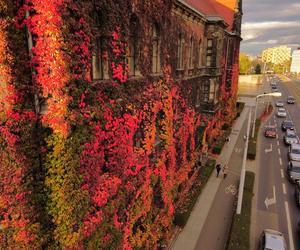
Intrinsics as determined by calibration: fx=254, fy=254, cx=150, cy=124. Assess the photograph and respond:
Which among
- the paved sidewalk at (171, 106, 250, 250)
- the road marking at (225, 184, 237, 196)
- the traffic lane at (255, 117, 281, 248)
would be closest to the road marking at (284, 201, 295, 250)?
the traffic lane at (255, 117, 281, 248)

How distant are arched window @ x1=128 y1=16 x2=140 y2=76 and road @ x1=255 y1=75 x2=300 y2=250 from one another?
14.1 meters

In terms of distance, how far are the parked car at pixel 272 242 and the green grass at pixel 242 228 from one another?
888 mm

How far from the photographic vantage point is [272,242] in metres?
15.1

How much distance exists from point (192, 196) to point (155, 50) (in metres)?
12.5

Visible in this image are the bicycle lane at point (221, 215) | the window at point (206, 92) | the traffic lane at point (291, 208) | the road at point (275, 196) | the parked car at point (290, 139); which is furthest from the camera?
the parked car at point (290, 139)

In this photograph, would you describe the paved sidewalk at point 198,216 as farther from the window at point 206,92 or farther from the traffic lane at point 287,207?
the window at point 206,92

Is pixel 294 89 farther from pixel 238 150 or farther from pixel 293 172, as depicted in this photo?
pixel 293 172

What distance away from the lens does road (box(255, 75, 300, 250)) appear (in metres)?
18.3

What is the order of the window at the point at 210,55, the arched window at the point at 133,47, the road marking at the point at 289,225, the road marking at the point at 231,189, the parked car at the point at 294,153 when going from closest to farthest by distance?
the arched window at the point at 133,47
the road marking at the point at 289,225
the road marking at the point at 231,189
the window at the point at 210,55
the parked car at the point at 294,153

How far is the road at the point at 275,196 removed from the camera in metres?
18.3

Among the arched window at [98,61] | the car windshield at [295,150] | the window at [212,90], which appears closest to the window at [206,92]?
the window at [212,90]

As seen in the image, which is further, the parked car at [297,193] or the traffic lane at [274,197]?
the parked car at [297,193]

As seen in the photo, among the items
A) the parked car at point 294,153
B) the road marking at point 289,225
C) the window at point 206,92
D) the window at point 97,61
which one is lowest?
the road marking at point 289,225

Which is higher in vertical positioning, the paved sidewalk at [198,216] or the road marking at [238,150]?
the road marking at [238,150]
